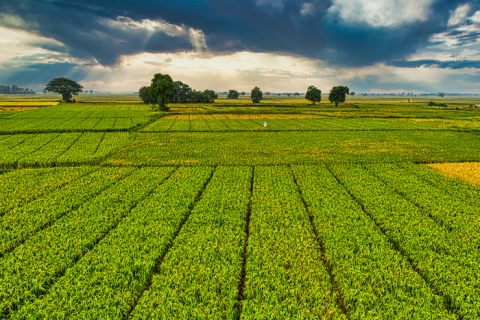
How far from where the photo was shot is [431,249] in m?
10.1

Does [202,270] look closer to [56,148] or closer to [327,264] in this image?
[327,264]

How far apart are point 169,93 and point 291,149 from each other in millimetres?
73293

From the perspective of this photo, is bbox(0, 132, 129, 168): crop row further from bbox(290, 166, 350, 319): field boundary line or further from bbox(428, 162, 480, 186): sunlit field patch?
bbox(428, 162, 480, 186): sunlit field patch

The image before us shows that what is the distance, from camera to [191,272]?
8617mm

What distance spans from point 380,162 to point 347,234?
17138 mm

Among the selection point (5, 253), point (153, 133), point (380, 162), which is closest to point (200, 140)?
point (153, 133)

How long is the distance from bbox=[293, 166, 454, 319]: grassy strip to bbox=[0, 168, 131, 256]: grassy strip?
46.9 feet

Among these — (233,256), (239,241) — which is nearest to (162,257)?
(233,256)

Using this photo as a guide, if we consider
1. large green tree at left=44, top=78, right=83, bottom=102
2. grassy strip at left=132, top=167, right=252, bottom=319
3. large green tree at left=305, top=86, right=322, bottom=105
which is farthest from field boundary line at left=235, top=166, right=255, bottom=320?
large green tree at left=44, top=78, right=83, bottom=102

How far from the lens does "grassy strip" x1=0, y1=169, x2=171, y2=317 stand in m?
7.96

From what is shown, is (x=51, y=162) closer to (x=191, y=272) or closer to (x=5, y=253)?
(x=5, y=253)

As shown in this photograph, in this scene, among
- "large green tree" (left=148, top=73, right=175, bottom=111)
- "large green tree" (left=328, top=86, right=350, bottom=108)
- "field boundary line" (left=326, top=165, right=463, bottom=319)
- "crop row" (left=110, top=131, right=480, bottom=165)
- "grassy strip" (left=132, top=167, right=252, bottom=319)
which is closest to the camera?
"grassy strip" (left=132, top=167, right=252, bottom=319)

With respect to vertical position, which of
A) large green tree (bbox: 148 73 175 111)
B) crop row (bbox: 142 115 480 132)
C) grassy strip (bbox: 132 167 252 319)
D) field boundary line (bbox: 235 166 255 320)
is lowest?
field boundary line (bbox: 235 166 255 320)

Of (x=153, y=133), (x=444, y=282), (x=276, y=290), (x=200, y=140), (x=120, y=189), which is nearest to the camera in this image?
(x=276, y=290)
